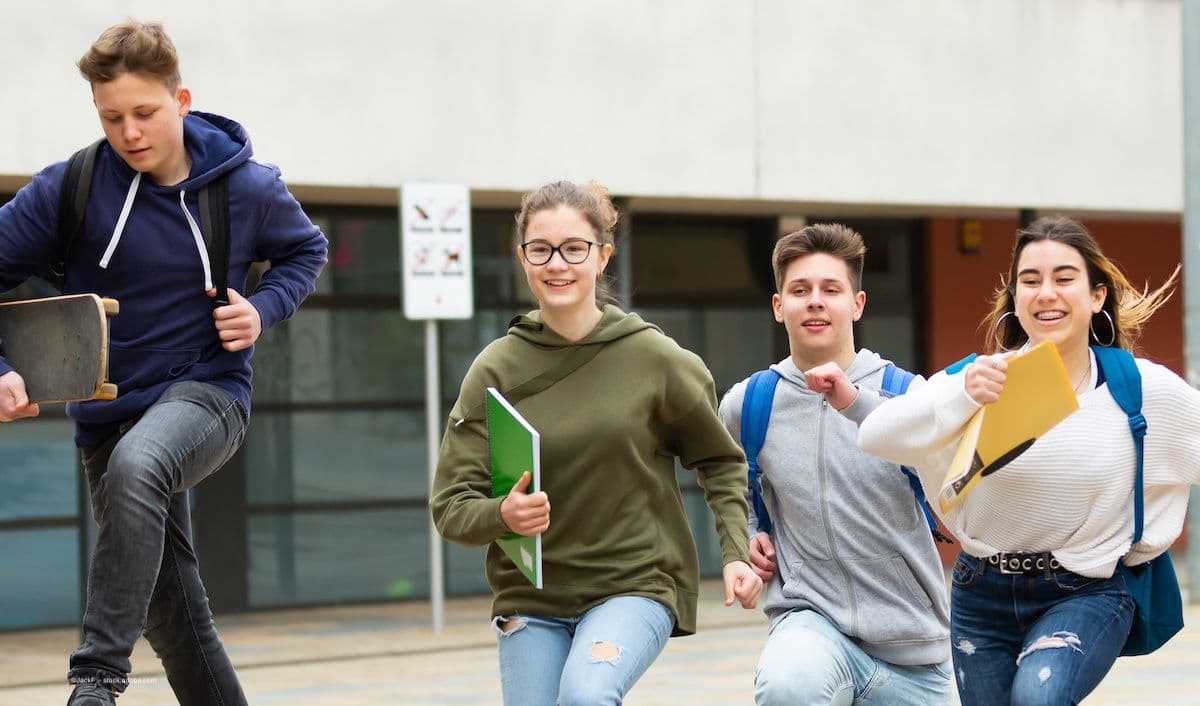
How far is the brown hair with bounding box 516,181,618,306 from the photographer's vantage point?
4543mm

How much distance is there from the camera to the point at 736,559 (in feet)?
14.4

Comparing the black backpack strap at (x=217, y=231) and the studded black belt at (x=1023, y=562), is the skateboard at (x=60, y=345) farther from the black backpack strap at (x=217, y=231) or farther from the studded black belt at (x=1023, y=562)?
the studded black belt at (x=1023, y=562)

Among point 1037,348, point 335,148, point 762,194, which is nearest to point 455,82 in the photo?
point 335,148

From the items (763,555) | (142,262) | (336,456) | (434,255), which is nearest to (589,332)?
(763,555)

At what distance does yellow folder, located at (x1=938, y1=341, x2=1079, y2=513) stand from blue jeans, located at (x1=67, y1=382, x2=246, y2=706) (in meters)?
1.76

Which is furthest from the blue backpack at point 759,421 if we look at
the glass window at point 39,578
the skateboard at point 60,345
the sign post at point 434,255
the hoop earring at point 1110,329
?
the glass window at point 39,578

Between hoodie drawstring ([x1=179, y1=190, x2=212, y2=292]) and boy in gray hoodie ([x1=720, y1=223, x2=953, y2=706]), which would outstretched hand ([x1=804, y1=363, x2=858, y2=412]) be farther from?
hoodie drawstring ([x1=179, y1=190, x2=212, y2=292])

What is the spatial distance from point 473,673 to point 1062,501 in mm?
6021

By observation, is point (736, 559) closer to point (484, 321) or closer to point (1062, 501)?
point (1062, 501)

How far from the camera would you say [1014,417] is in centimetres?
408

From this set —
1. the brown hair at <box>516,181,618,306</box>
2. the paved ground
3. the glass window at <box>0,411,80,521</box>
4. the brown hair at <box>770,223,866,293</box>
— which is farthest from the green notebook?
the glass window at <box>0,411,80,521</box>

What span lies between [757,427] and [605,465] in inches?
22.0

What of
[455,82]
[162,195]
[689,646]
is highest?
[455,82]

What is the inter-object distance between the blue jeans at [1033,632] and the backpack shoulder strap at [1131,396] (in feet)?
0.63
